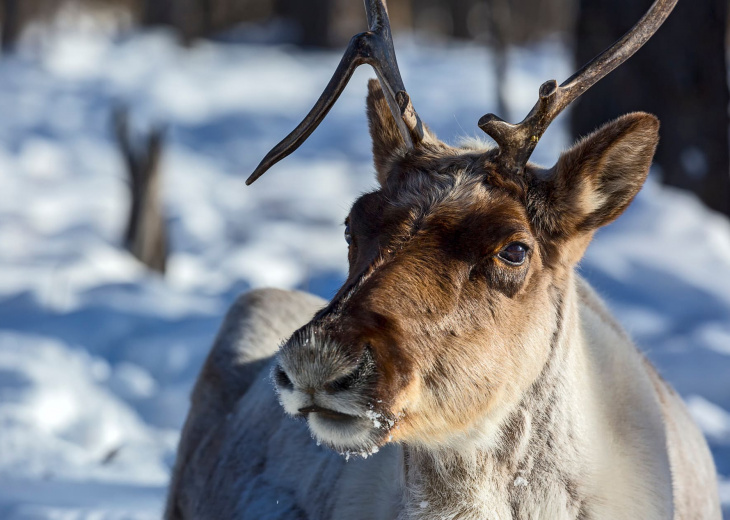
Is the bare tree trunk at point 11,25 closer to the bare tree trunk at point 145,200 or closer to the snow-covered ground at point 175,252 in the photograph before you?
the snow-covered ground at point 175,252

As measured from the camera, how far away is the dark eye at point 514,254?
266 cm

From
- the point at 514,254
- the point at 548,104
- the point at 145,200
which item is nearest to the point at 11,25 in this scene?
the point at 145,200

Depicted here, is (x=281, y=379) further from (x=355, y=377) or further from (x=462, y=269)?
(x=462, y=269)

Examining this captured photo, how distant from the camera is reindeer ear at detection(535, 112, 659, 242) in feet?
9.08

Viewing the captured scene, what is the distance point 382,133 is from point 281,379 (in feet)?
3.90

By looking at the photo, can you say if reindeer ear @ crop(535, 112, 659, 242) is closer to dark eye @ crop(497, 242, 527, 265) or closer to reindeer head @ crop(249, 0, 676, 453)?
reindeer head @ crop(249, 0, 676, 453)

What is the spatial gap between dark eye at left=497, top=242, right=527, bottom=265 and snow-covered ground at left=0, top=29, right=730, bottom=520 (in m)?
2.22

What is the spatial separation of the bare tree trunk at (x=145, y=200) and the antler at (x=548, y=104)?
7190 millimetres

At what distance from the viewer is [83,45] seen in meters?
21.4

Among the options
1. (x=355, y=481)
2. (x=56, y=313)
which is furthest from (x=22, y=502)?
(x=56, y=313)

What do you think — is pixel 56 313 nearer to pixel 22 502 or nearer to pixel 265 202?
pixel 22 502

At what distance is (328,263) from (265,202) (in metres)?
3.11

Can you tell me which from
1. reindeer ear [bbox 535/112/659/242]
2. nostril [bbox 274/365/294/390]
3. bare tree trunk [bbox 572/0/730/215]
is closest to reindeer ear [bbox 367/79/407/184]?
reindeer ear [bbox 535/112/659/242]

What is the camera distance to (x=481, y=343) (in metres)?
2.62
